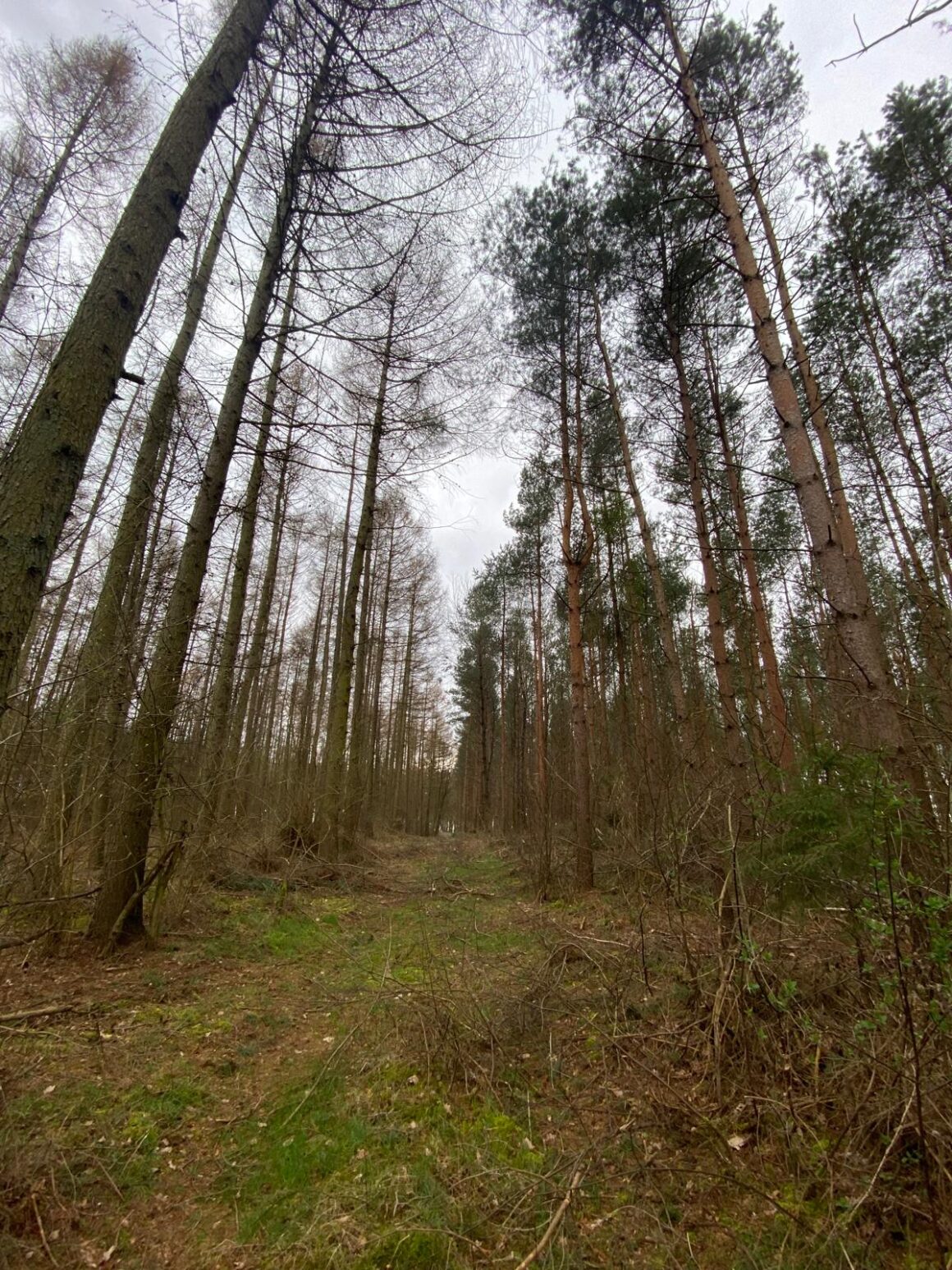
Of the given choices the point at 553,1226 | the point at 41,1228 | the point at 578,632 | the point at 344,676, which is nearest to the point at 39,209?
the point at 344,676

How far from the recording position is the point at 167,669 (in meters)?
4.51

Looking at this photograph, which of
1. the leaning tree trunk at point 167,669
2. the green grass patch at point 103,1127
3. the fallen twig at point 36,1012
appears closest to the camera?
the green grass patch at point 103,1127

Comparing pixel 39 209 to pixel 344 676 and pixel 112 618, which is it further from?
pixel 344 676

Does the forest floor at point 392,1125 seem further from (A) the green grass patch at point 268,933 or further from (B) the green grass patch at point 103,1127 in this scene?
(A) the green grass patch at point 268,933

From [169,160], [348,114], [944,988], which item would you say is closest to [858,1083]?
[944,988]

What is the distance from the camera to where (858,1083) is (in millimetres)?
2098

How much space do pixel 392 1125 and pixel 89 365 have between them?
366 centimetres

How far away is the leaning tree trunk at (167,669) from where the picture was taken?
4254 millimetres

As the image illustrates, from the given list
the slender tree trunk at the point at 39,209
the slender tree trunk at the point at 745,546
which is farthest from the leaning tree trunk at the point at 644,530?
the slender tree trunk at the point at 39,209

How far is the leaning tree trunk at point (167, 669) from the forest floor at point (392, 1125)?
409mm

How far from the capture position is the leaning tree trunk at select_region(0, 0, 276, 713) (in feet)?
6.45

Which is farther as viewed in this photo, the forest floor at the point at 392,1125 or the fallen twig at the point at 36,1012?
the fallen twig at the point at 36,1012

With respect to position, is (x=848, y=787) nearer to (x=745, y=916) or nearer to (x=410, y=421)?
(x=745, y=916)

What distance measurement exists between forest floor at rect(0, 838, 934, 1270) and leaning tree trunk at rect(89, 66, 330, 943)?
41cm
